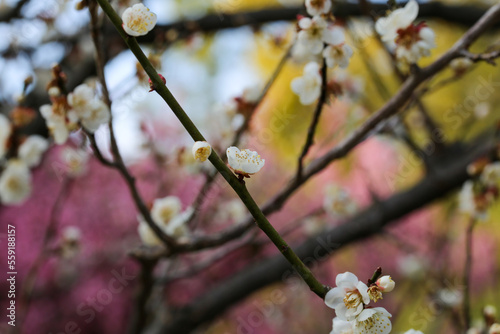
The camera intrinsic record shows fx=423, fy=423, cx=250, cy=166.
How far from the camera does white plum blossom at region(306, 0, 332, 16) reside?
2.73 ft

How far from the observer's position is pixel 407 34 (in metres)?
0.90

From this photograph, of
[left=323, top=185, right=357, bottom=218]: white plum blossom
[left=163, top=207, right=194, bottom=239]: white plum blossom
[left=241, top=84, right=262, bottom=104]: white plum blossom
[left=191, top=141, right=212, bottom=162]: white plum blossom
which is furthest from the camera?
[left=323, top=185, right=357, bottom=218]: white plum blossom

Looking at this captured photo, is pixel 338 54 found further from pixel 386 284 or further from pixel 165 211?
pixel 165 211

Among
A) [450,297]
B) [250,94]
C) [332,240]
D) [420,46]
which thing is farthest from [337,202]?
[420,46]

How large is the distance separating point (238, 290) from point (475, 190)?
0.95m

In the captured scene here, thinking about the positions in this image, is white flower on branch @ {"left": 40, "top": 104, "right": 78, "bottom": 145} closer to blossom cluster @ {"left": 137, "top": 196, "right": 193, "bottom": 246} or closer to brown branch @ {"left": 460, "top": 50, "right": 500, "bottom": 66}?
blossom cluster @ {"left": 137, "top": 196, "right": 193, "bottom": 246}

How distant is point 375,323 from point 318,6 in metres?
0.59

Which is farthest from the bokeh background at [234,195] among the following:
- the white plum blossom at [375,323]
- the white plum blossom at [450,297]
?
the white plum blossom at [375,323]

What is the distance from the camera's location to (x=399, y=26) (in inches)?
35.4

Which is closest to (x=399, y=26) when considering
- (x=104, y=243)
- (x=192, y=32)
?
(x=192, y=32)

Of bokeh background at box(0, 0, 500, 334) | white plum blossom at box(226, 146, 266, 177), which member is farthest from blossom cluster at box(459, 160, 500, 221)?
white plum blossom at box(226, 146, 266, 177)

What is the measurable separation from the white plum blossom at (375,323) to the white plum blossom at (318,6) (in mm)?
564

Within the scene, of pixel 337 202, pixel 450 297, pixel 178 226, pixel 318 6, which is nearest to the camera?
pixel 318 6

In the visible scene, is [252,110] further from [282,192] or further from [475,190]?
[475,190]
